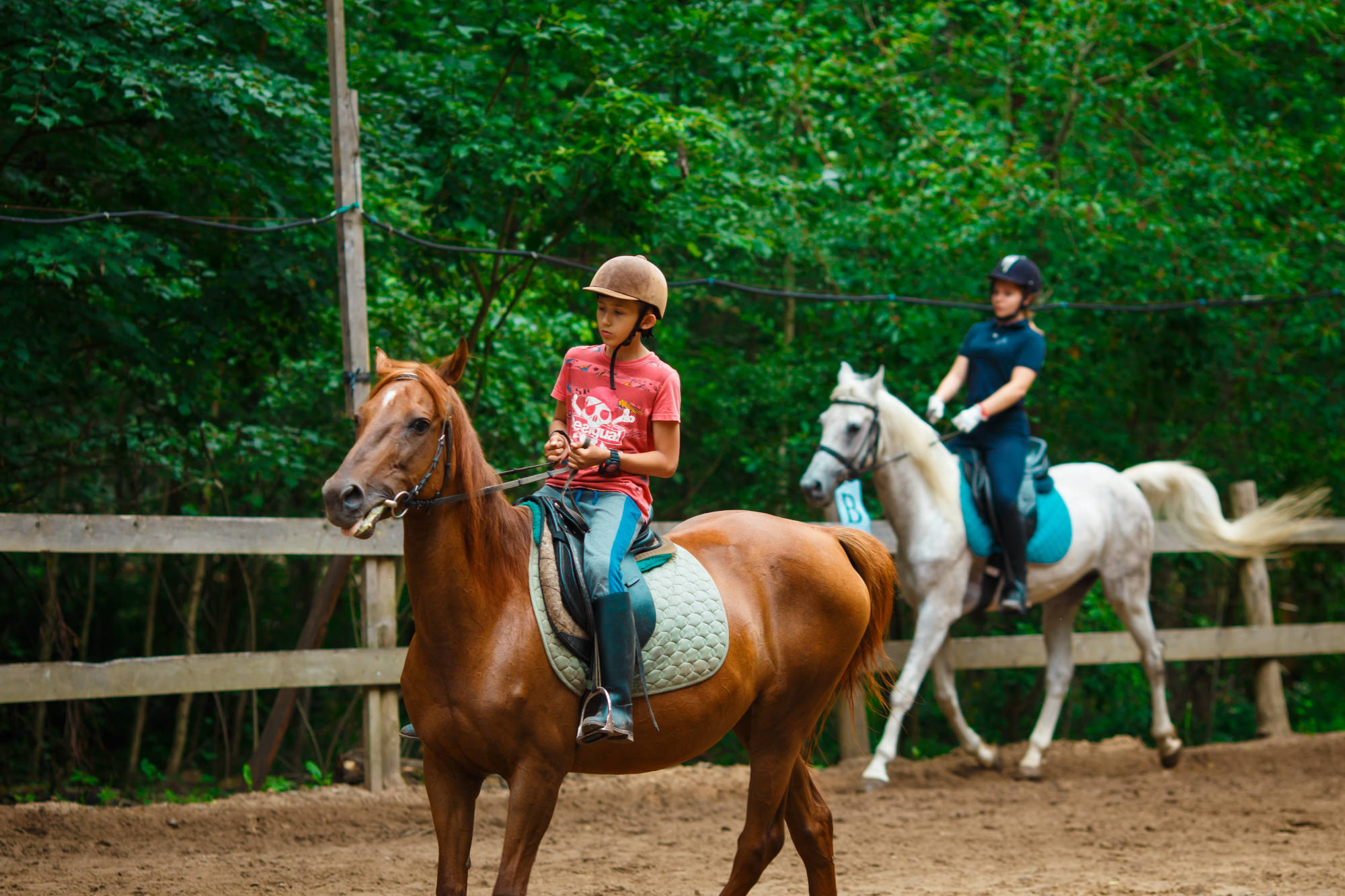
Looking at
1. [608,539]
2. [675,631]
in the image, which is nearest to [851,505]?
[675,631]

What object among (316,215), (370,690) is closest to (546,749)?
(370,690)

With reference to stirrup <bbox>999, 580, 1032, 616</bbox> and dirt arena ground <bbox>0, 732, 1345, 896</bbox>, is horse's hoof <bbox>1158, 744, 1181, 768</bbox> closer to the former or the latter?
dirt arena ground <bbox>0, 732, 1345, 896</bbox>

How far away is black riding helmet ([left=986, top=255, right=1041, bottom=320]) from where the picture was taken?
667 cm

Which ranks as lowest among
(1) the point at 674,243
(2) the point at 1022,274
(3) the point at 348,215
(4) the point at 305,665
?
(4) the point at 305,665

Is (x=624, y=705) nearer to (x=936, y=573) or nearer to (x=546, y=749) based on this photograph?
(x=546, y=749)

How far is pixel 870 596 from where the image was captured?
156 inches

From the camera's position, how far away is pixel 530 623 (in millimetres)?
3041

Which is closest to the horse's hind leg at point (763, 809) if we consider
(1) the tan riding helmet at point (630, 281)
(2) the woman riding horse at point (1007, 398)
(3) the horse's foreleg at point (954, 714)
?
(1) the tan riding helmet at point (630, 281)

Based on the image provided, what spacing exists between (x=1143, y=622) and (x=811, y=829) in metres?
4.70

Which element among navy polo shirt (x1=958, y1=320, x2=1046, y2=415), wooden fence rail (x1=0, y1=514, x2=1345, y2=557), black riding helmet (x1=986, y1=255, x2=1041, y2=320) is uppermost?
black riding helmet (x1=986, y1=255, x2=1041, y2=320)

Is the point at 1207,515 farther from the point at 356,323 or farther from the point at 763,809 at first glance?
Result: the point at 356,323

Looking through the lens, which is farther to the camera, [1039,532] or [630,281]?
[1039,532]

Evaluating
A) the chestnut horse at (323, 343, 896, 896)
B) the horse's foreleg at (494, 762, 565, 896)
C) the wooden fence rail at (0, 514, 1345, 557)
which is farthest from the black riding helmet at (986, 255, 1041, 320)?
the horse's foreleg at (494, 762, 565, 896)

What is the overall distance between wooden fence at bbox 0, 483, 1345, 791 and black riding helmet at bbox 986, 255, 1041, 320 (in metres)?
1.86
